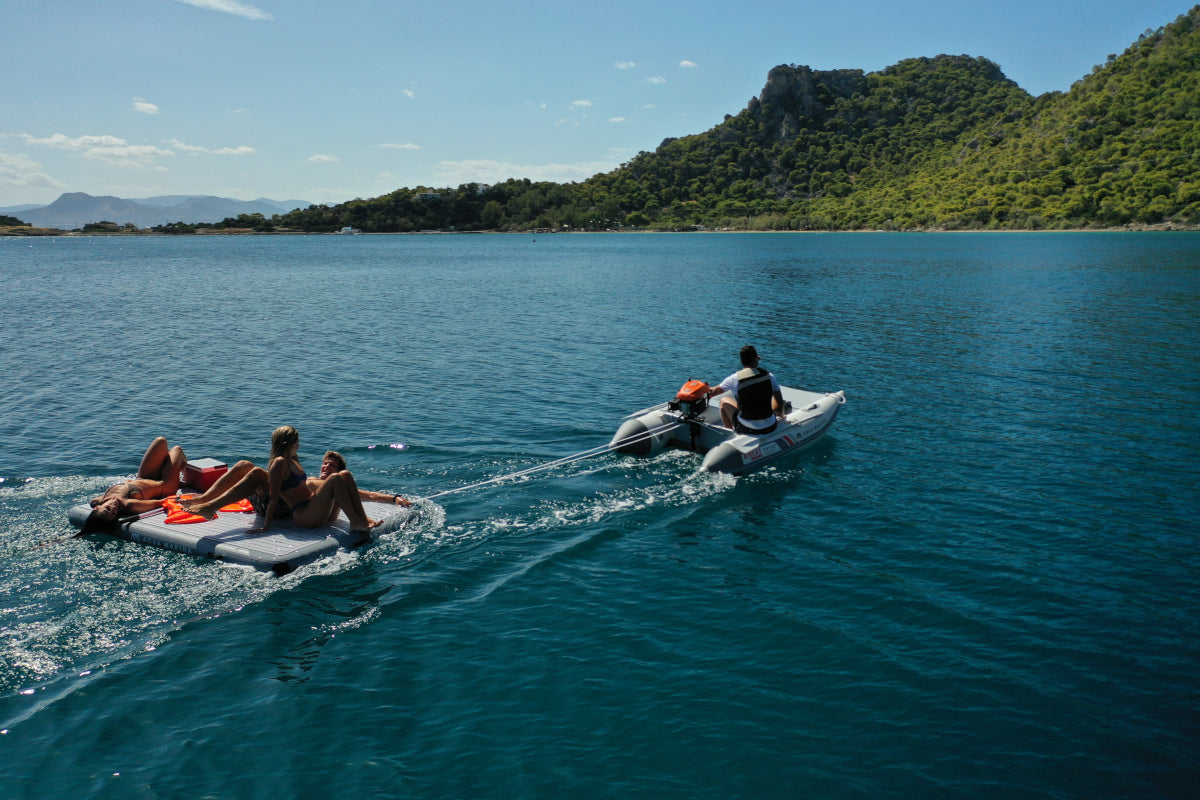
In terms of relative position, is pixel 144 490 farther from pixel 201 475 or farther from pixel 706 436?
pixel 706 436

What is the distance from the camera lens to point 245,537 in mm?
11242

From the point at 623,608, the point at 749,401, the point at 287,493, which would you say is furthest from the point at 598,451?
the point at 287,493

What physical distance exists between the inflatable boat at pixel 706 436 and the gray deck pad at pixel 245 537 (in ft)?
18.8

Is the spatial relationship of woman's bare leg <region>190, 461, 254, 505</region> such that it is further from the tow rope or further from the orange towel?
the tow rope

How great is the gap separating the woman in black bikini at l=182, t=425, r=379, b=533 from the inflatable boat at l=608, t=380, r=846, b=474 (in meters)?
6.13

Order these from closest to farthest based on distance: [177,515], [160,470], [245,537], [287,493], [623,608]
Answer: [623,608] → [245,537] → [287,493] → [177,515] → [160,470]

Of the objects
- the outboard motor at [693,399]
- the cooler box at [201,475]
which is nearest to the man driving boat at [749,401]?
the outboard motor at [693,399]

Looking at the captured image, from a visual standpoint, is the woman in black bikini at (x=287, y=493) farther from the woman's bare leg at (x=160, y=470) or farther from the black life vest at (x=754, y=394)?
the black life vest at (x=754, y=394)

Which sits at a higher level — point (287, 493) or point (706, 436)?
point (287, 493)

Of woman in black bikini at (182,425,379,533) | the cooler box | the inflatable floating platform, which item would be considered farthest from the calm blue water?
the cooler box

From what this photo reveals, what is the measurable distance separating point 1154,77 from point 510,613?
196 meters

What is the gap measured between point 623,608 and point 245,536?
556 cm

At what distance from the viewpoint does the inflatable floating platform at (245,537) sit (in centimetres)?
1080

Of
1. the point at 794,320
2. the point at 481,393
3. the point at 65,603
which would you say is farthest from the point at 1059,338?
the point at 65,603
